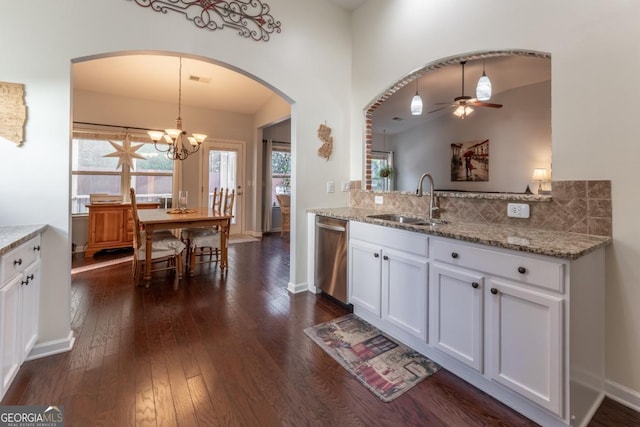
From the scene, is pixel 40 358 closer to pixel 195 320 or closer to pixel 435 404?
pixel 195 320

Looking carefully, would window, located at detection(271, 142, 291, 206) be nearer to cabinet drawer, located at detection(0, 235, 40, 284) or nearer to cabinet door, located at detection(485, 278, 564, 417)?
cabinet drawer, located at detection(0, 235, 40, 284)

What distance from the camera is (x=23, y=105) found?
1.91 meters

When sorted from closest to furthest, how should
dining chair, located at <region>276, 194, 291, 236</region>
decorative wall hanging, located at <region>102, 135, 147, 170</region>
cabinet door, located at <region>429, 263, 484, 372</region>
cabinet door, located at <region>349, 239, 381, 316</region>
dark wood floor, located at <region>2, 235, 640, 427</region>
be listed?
dark wood floor, located at <region>2, 235, 640, 427</region> < cabinet door, located at <region>429, 263, 484, 372</region> < cabinet door, located at <region>349, 239, 381, 316</region> < decorative wall hanging, located at <region>102, 135, 147, 170</region> < dining chair, located at <region>276, 194, 291, 236</region>

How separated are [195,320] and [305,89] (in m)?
2.50

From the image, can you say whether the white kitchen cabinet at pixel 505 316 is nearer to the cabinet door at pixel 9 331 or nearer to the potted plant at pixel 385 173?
the cabinet door at pixel 9 331

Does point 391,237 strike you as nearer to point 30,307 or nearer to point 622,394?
point 622,394

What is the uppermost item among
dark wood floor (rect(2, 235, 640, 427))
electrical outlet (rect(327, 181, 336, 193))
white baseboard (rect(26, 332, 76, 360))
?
electrical outlet (rect(327, 181, 336, 193))

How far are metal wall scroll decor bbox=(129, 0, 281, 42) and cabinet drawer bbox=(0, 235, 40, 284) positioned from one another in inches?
74.6

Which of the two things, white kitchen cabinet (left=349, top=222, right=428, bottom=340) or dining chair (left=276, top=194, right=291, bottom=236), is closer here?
white kitchen cabinet (left=349, top=222, right=428, bottom=340)

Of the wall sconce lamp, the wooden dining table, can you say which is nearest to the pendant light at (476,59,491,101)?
the wall sconce lamp

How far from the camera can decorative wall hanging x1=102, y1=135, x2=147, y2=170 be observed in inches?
206

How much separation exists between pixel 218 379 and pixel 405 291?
4.40 ft

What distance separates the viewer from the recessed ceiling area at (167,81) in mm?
4227

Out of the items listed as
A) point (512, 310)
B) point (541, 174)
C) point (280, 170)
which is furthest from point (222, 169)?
point (512, 310)
